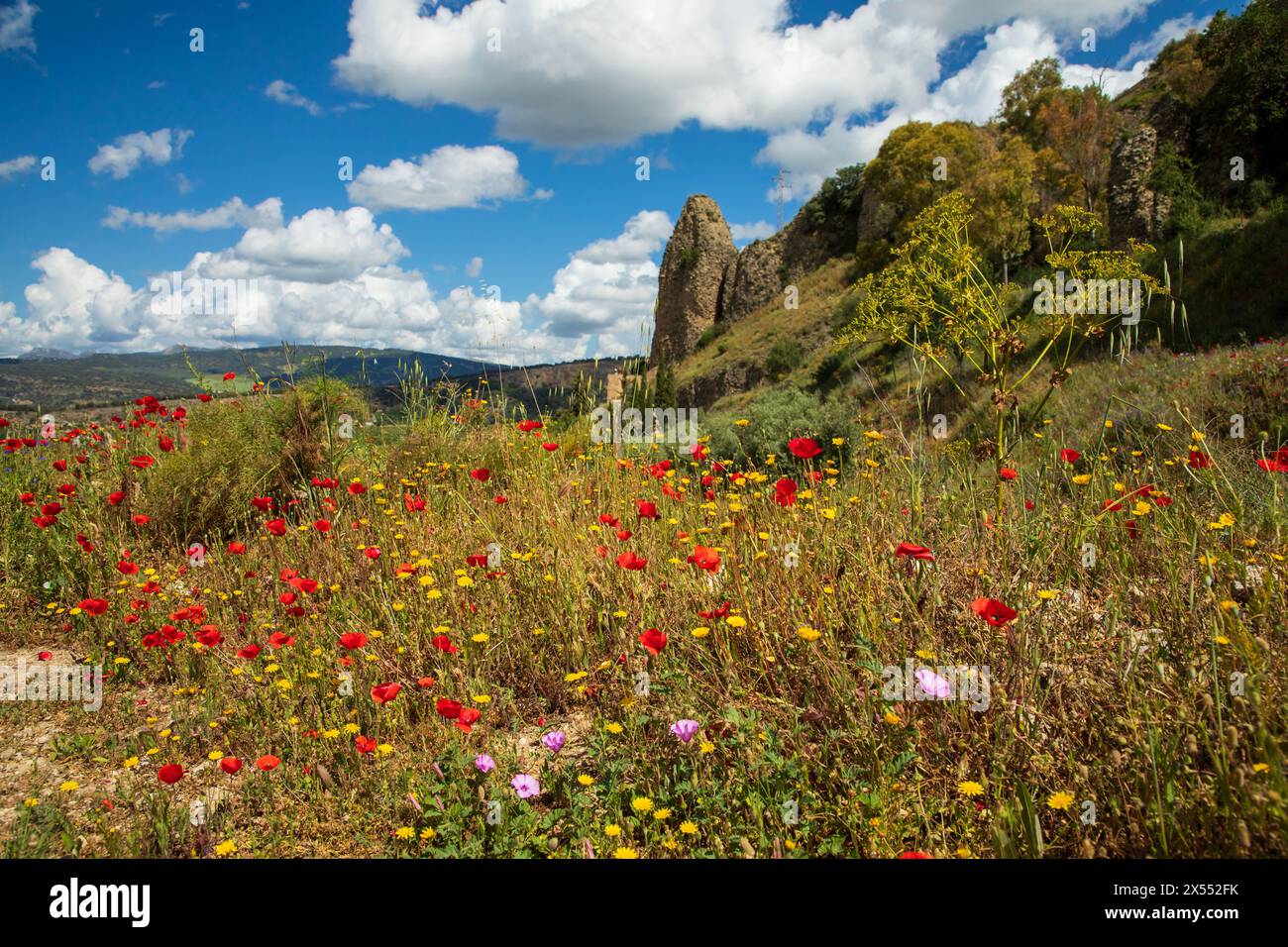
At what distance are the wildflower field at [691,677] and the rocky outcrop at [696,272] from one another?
50.9 metres

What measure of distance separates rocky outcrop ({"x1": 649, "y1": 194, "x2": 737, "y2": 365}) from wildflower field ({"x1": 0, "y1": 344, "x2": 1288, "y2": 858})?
5093cm

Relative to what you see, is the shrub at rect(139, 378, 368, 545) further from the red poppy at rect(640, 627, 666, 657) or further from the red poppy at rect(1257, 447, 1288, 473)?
the red poppy at rect(1257, 447, 1288, 473)

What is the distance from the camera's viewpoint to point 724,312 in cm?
5394

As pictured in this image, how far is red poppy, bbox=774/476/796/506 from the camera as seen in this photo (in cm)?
267

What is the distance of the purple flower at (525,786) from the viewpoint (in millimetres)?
2041

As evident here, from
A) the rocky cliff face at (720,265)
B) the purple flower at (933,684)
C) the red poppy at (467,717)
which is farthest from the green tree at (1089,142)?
the red poppy at (467,717)

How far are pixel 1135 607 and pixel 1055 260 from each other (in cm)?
165

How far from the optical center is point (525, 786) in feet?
6.79

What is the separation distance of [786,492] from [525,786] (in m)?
1.45

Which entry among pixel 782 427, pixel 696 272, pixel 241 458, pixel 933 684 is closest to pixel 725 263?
pixel 696 272

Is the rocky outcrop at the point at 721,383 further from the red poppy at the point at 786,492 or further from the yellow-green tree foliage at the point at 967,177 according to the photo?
the red poppy at the point at 786,492

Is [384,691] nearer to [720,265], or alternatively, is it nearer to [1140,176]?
[1140,176]
